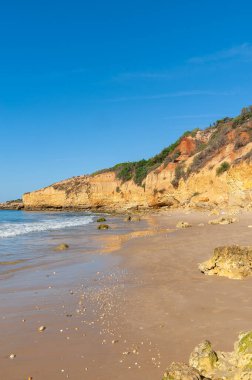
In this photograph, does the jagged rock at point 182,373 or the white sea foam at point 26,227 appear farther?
the white sea foam at point 26,227

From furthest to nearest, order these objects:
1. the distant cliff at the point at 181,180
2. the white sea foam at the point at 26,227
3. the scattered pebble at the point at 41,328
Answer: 1. the distant cliff at the point at 181,180
2. the white sea foam at the point at 26,227
3. the scattered pebble at the point at 41,328

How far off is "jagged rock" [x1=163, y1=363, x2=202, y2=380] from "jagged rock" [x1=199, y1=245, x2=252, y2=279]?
13.6ft

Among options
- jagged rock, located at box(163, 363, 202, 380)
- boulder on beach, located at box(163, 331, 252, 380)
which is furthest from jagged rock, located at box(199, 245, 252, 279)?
jagged rock, located at box(163, 363, 202, 380)

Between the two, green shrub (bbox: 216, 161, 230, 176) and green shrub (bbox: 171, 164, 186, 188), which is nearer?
green shrub (bbox: 216, 161, 230, 176)

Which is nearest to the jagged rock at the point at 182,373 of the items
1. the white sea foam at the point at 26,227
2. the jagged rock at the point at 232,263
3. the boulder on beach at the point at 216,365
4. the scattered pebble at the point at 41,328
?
the boulder on beach at the point at 216,365

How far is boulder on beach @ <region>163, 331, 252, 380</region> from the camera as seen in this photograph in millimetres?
3122

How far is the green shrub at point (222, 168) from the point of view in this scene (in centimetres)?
3494

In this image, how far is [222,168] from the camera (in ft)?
116

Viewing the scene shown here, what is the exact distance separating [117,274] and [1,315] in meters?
3.35

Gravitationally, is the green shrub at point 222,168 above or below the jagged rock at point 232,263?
above

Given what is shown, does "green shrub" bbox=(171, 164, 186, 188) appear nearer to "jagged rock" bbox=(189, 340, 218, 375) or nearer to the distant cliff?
the distant cliff

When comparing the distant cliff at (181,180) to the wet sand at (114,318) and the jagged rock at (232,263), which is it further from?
the wet sand at (114,318)

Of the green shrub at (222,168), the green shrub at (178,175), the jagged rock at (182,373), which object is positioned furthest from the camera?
the green shrub at (178,175)

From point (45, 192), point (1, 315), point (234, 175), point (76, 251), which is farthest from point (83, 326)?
point (45, 192)
